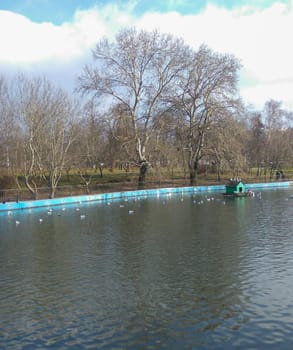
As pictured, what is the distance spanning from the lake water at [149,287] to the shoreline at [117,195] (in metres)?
10.0

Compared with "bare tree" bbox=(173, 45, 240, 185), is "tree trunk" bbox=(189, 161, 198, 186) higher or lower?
lower

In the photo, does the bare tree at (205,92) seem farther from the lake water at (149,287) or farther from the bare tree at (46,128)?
the lake water at (149,287)

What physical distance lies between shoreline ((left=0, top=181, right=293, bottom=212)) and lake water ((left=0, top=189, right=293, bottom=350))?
1001 centimetres

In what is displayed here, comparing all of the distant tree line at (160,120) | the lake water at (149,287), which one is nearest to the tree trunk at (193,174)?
the distant tree line at (160,120)

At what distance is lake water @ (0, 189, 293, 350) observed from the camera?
7.29 m

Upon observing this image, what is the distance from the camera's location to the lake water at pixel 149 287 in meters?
7.29

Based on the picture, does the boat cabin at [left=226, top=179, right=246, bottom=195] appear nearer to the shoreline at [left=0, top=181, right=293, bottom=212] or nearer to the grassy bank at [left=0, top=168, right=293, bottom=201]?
the shoreline at [left=0, top=181, right=293, bottom=212]

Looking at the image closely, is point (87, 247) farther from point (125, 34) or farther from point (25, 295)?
point (125, 34)

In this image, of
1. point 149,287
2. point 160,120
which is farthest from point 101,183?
point 149,287

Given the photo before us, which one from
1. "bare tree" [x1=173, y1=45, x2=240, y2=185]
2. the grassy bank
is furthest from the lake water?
"bare tree" [x1=173, y1=45, x2=240, y2=185]

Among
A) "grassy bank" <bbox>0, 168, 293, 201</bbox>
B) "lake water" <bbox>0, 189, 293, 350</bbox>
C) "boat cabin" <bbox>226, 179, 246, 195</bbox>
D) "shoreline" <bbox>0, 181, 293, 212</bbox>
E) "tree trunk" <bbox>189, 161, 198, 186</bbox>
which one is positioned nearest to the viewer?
"lake water" <bbox>0, 189, 293, 350</bbox>

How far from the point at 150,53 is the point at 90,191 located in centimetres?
1623

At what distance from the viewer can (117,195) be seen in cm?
3866

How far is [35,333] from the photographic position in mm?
7613
